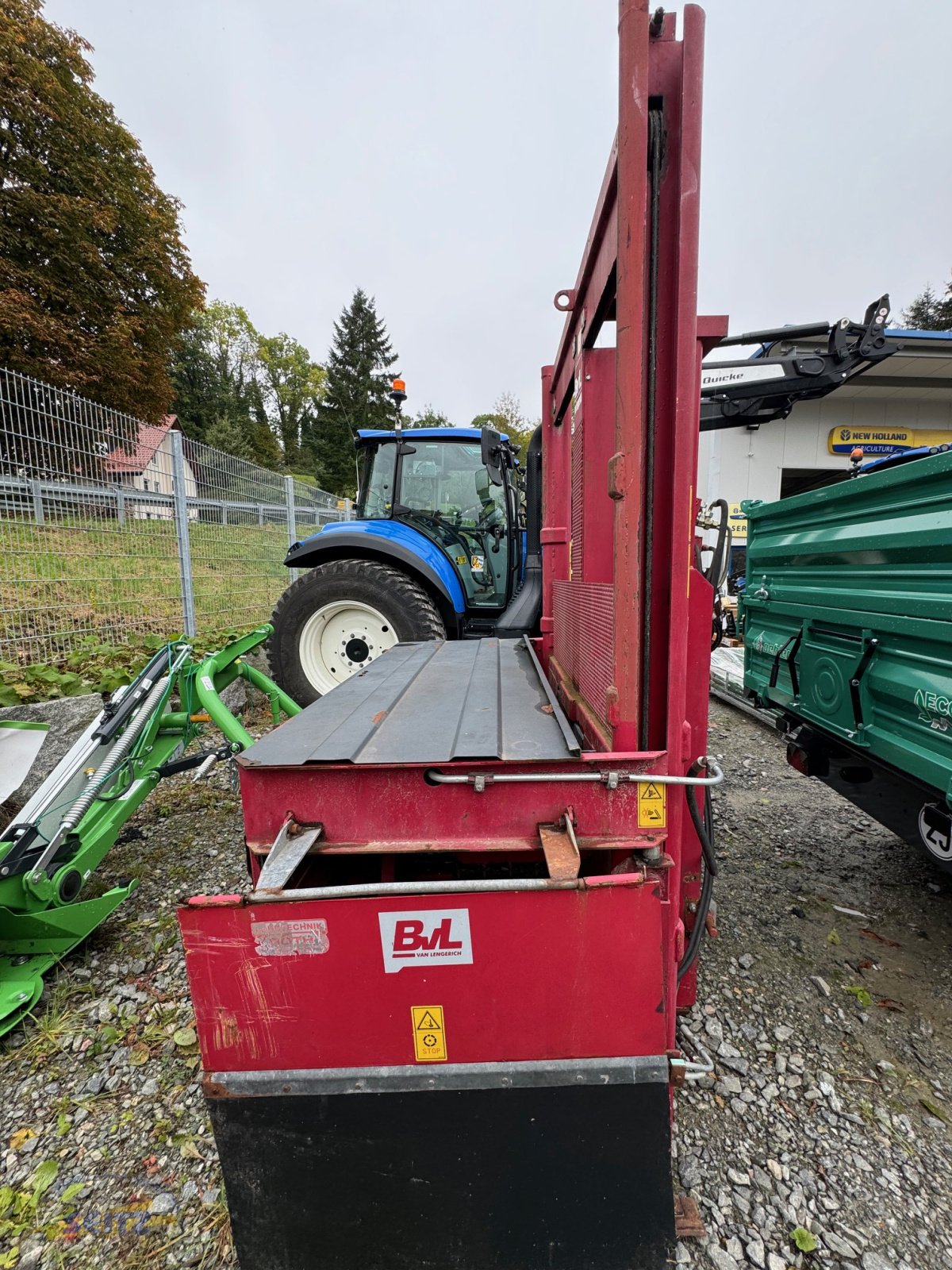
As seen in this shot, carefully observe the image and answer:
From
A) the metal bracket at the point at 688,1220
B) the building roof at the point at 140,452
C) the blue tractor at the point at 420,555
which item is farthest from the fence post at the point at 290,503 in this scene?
the metal bracket at the point at 688,1220

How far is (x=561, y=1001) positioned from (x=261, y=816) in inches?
28.9

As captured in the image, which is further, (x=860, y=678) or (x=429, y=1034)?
(x=860, y=678)

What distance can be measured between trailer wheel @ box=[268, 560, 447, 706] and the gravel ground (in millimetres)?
1827

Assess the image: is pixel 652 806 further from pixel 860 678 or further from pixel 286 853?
pixel 860 678

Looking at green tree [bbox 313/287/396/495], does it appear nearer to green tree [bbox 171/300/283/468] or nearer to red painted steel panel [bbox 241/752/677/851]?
green tree [bbox 171/300/283/468]

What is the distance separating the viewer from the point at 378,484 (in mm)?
4809

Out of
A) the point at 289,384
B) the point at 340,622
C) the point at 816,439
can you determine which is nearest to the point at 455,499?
the point at 340,622

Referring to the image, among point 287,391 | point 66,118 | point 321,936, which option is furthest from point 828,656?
point 287,391

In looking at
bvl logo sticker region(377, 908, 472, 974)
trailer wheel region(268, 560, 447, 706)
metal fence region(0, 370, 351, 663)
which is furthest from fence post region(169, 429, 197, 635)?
Result: bvl logo sticker region(377, 908, 472, 974)

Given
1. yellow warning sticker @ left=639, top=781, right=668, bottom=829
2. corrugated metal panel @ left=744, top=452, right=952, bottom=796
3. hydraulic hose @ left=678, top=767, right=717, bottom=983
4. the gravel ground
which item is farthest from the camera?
corrugated metal panel @ left=744, top=452, right=952, bottom=796

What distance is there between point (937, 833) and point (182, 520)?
5.49 m

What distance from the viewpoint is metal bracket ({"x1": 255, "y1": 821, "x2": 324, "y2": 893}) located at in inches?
42.9

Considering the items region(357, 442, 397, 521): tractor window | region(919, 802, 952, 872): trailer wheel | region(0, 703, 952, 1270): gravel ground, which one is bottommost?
region(0, 703, 952, 1270): gravel ground

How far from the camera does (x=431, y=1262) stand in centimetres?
116
